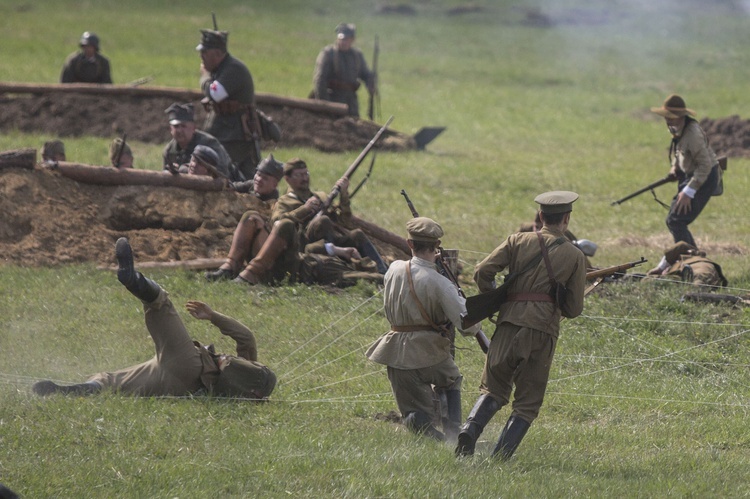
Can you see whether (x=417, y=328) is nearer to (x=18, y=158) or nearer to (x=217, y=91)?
(x=18, y=158)

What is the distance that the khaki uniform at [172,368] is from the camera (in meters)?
8.40

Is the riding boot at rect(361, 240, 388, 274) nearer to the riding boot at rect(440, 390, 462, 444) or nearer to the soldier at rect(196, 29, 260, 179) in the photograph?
the soldier at rect(196, 29, 260, 179)

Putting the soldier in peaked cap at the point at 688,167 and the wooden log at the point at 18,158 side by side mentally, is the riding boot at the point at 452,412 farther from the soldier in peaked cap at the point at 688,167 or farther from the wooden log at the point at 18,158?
the wooden log at the point at 18,158

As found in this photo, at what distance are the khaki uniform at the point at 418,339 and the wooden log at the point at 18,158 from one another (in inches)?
245

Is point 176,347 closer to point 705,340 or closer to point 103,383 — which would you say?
point 103,383

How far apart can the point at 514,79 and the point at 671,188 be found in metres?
15.7

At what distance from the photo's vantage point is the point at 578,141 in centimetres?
2538

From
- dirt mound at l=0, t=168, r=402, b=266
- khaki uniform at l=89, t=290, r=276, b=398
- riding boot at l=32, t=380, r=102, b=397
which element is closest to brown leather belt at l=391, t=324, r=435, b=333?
khaki uniform at l=89, t=290, r=276, b=398

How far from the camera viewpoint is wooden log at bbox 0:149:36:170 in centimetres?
1298

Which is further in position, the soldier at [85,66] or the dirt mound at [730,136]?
the dirt mound at [730,136]

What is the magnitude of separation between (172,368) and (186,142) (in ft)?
19.4

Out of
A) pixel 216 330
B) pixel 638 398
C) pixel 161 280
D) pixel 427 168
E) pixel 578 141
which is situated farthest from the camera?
pixel 578 141

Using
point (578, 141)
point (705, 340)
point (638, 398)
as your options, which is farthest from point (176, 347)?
point (578, 141)

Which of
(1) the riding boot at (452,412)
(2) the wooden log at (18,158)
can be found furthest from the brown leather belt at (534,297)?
(2) the wooden log at (18,158)
